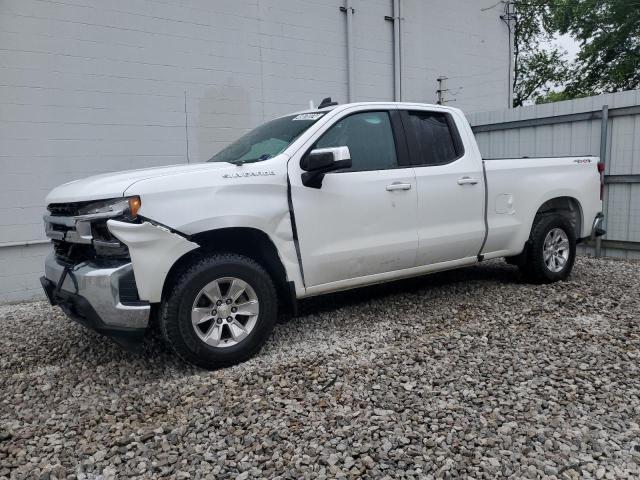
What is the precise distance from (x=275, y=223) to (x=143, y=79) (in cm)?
459

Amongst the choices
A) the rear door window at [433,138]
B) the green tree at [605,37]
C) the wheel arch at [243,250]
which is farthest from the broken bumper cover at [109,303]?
the green tree at [605,37]

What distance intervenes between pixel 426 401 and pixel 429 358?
26.8 inches

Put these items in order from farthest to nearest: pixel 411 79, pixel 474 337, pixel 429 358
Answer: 1. pixel 411 79
2. pixel 474 337
3. pixel 429 358

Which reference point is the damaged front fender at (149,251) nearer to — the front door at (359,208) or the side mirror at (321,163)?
the front door at (359,208)

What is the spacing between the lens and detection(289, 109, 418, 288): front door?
405 cm

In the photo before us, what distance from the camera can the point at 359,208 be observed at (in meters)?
4.27

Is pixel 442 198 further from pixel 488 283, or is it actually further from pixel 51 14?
pixel 51 14

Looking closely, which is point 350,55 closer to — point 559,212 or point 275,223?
point 559,212

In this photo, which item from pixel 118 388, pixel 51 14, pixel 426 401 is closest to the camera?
pixel 426 401

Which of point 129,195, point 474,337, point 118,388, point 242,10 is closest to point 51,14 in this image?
point 242,10

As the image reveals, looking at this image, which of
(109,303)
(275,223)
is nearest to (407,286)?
(275,223)

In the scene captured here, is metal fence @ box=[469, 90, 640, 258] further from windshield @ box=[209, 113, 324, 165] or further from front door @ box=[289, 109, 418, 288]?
windshield @ box=[209, 113, 324, 165]

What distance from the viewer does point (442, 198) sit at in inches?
188

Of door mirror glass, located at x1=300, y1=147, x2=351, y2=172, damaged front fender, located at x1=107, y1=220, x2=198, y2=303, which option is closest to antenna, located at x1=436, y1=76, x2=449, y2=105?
door mirror glass, located at x1=300, y1=147, x2=351, y2=172
